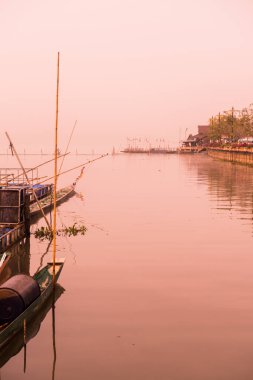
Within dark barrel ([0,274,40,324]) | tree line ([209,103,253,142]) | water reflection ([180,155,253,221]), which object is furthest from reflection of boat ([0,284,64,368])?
tree line ([209,103,253,142])

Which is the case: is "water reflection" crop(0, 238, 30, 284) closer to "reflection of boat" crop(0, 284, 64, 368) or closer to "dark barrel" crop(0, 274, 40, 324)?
"reflection of boat" crop(0, 284, 64, 368)

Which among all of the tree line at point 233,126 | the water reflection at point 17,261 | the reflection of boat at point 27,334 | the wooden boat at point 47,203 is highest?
the tree line at point 233,126

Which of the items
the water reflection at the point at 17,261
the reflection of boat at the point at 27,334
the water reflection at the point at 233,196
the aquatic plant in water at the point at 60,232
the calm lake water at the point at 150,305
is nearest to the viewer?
the calm lake water at the point at 150,305

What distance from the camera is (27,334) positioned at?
16609mm

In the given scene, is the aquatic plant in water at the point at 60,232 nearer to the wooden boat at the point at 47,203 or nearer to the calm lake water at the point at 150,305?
the calm lake water at the point at 150,305

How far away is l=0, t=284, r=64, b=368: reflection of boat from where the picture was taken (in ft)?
49.2

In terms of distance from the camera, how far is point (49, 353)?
1550cm

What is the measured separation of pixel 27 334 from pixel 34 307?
109 centimetres

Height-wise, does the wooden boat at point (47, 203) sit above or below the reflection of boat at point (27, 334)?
above

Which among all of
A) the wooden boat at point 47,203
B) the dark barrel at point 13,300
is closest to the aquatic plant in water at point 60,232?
the wooden boat at point 47,203

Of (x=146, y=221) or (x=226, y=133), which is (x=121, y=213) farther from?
(x=226, y=133)

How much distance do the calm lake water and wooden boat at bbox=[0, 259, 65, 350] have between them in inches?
26.0

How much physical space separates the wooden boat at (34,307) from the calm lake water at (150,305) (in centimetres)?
66

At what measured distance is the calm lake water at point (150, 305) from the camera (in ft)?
47.8
